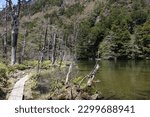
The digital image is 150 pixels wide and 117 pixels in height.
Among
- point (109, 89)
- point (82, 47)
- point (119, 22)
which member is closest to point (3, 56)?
point (109, 89)

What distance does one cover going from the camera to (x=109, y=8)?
627 ft

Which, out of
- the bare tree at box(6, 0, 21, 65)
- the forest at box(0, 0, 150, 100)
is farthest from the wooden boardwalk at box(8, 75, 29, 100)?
the bare tree at box(6, 0, 21, 65)

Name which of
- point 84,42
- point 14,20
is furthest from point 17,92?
point 84,42

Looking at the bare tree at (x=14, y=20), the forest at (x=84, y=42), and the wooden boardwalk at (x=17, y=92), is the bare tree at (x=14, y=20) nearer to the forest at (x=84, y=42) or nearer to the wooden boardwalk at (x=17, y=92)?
the forest at (x=84, y=42)

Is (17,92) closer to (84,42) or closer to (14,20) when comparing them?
(14,20)

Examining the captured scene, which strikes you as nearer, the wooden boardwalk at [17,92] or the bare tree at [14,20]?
the wooden boardwalk at [17,92]

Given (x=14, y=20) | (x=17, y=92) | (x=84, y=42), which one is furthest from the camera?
(x=84, y=42)

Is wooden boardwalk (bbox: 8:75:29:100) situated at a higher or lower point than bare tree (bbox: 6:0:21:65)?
lower

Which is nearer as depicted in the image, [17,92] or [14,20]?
[17,92]

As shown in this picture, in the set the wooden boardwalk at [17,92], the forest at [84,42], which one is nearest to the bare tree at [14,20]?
the forest at [84,42]

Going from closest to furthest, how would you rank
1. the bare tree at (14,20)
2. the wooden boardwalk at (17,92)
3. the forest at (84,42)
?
the wooden boardwalk at (17,92), the bare tree at (14,20), the forest at (84,42)

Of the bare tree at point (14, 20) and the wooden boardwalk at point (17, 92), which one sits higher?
the bare tree at point (14, 20)

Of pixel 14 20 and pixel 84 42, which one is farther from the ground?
pixel 14 20

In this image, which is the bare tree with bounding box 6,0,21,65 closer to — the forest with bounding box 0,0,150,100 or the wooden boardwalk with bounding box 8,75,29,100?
the forest with bounding box 0,0,150,100
